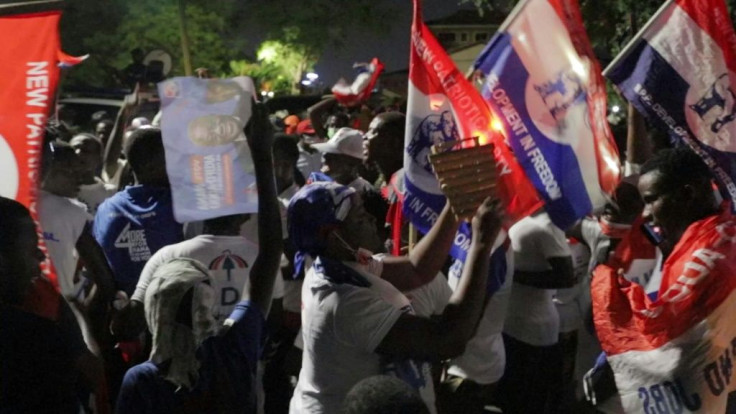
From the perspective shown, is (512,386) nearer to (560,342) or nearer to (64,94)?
(560,342)

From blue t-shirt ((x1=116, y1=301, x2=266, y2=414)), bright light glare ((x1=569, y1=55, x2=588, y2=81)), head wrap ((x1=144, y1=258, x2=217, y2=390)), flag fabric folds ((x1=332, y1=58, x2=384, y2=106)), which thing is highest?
flag fabric folds ((x1=332, y1=58, x2=384, y2=106))

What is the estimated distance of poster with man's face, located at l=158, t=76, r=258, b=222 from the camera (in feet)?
15.4

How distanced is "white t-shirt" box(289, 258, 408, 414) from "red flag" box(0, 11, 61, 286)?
1010 millimetres

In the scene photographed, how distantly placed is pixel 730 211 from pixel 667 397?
80 cm

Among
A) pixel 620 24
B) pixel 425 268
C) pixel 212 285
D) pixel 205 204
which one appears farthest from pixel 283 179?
pixel 620 24

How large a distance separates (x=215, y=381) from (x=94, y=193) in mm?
5302

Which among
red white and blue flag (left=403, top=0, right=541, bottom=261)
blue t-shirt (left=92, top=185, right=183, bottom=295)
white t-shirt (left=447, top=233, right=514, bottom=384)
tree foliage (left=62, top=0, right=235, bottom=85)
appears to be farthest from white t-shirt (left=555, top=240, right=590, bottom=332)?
tree foliage (left=62, top=0, right=235, bottom=85)

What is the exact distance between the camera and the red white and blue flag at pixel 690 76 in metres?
4.38

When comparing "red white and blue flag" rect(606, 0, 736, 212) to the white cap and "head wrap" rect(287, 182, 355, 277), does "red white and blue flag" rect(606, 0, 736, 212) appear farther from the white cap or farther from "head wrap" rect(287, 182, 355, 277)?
the white cap

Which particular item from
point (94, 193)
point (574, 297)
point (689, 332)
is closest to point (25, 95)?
point (689, 332)

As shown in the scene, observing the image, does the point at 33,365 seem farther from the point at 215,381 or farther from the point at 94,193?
the point at 94,193

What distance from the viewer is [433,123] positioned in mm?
5004

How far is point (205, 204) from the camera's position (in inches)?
188

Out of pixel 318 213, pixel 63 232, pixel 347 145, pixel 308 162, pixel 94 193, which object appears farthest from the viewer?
pixel 308 162
